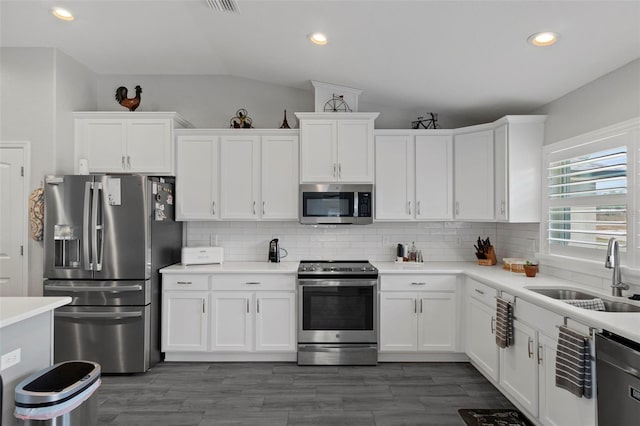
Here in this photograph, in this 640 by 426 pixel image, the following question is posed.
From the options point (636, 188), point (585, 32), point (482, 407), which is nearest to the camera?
point (585, 32)

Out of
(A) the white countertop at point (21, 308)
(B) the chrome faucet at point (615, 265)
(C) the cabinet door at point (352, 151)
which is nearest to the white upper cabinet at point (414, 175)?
(C) the cabinet door at point (352, 151)

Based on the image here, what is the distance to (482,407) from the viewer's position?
2.76 metres

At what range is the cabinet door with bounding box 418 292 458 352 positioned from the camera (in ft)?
11.6

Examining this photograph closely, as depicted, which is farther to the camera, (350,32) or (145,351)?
(145,351)

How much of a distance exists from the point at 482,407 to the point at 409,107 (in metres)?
3.08

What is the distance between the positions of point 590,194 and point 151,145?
404 centimetres

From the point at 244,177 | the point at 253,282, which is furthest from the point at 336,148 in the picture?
the point at 253,282

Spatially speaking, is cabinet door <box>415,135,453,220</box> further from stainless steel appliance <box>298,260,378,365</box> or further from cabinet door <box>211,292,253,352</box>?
cabinet door <box>211,292,253,352</box>

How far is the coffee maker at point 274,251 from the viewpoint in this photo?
4.04 m

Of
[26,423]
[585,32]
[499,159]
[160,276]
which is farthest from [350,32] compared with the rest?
[26,423]

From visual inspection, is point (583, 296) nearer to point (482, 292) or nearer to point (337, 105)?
point (482, 292)

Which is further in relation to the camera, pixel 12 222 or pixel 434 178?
pixel 434 178

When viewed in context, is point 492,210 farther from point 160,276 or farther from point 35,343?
point 35,343

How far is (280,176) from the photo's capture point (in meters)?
3.87
